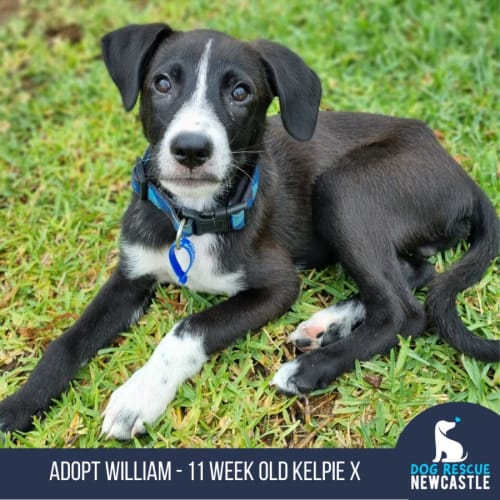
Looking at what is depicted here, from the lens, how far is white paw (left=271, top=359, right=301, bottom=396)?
11.5 feet

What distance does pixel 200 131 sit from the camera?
3.17 m

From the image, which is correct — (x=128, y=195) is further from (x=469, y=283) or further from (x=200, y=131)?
(x=469, y=283)

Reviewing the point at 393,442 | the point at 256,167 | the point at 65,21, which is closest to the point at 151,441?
the point at 393,442

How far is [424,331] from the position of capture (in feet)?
12.4

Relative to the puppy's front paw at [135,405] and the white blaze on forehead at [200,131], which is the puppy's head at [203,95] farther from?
the puppy's front paw at [135,405]

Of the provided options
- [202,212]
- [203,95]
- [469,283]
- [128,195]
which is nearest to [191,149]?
[203,95]

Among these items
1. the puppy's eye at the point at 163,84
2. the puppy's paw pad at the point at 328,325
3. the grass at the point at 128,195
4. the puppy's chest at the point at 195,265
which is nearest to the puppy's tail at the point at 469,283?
the grass at the point at 128,195

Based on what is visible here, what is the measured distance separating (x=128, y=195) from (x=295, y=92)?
5.84ft

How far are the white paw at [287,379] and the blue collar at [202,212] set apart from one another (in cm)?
75

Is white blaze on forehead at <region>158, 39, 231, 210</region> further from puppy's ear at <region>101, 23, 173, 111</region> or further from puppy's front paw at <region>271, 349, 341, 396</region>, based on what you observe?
puppy's front paw at <region>271, 349, 341, 396</region>

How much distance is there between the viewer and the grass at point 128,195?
347cm

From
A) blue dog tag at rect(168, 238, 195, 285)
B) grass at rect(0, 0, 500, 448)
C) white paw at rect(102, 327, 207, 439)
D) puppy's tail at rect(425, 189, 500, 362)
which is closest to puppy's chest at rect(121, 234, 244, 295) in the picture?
blue dog tag at rect(168, 238, 195, 285)

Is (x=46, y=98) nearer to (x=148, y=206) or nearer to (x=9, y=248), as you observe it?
(x=9, y=248)

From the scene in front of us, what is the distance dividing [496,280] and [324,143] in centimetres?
123
